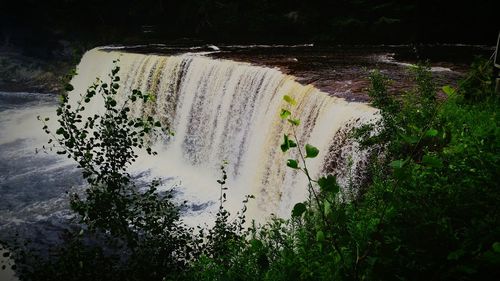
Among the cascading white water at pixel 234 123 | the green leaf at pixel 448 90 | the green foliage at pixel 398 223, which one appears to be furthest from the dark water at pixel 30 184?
the green leaf at pixel 448 90

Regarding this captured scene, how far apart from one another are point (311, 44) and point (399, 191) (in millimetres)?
14540

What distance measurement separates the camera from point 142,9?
74.2 ft

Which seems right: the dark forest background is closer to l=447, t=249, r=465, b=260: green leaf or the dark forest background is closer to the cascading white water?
the cascading white water

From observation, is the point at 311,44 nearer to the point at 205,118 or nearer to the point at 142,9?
the point at 205,118

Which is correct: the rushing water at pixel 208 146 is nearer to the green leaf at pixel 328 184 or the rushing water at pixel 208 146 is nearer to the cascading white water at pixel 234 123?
the cascading white water at pixel 234 123

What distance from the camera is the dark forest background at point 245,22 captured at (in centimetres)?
1847

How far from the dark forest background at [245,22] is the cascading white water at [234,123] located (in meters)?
6.52

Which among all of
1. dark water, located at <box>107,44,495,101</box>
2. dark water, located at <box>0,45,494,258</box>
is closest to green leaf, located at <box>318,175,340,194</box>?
dark water, located at <box>107,44,495,101</box>

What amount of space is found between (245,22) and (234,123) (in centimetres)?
1165

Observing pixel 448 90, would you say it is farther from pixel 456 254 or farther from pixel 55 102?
pixel 55 102

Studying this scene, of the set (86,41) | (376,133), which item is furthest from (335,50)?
(86,41)

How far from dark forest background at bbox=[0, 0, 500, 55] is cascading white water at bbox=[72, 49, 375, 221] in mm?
6524

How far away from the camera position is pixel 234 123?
10484 millimetres

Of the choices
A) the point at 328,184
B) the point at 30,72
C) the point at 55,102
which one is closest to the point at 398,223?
the point at 328,184
